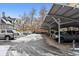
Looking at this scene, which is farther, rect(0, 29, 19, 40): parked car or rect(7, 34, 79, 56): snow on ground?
rect(0, 29, 19, 40): parked car

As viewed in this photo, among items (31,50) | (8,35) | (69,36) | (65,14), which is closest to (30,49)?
(31,50)

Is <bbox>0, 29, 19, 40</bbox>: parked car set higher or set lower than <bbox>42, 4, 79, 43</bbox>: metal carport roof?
lower

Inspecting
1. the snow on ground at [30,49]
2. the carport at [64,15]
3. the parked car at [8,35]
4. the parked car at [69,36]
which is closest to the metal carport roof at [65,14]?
the carport at [64,15]

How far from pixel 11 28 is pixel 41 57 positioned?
1.81 meters

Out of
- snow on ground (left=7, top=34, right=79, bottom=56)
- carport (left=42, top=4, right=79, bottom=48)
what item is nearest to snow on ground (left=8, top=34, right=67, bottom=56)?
snow on ground (left=7, top=34, right=79, bottom=56)

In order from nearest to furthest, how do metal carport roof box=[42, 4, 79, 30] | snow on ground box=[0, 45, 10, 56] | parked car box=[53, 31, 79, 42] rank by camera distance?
snow on ground box=[0, 45, 10, 56] → metal carport roof box=[42, 4, 79, 30] → parked car box=[53, 31, 79, 42]

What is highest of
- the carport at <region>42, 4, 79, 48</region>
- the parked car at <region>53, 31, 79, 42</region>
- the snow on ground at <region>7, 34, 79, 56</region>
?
the carport at <region>42, 4, 79, 48</region>

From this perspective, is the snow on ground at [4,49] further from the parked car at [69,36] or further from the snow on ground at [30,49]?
the parked car at [69,36]

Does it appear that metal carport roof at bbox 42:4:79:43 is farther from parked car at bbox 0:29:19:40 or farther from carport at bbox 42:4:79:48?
parked car at bbox 0:29:19:40

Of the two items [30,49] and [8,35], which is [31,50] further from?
[8,35]

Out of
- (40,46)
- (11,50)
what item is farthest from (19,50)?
(40,46)

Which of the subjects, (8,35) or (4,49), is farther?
(8,35)

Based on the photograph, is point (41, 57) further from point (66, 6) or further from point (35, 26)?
point (66, 6)

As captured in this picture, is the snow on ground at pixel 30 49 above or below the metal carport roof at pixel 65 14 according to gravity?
below
